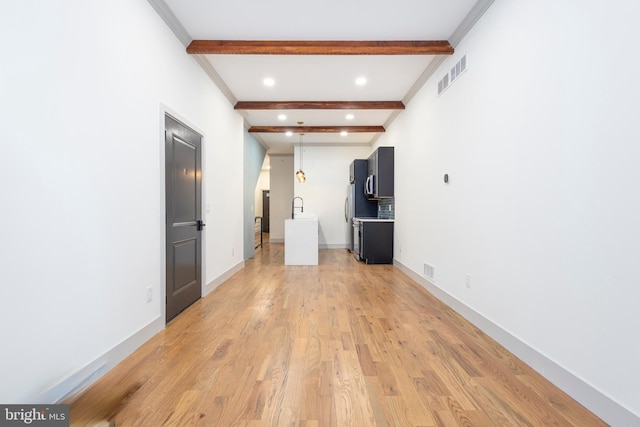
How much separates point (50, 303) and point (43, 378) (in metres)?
0.38

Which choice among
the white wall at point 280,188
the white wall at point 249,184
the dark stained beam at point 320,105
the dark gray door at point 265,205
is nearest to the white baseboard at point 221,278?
the white wall at point 249,184

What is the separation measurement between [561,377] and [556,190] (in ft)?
3.73

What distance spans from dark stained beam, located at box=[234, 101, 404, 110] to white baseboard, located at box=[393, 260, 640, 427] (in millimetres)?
3593

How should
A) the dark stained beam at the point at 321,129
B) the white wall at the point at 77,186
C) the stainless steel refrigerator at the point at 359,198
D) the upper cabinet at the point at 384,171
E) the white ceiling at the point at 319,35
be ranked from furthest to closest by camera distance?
the stainless steel refrigerator at the point at 359,198, the dark stained beam at the point at 321,129, the upper cabinet at the point at 384,171, the white ceiling at the point at 319,35, the white wall at the point at 77,186

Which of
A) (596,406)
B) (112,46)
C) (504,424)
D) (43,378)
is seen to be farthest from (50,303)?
(596,406)

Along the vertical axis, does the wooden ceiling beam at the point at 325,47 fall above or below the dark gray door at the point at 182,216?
above

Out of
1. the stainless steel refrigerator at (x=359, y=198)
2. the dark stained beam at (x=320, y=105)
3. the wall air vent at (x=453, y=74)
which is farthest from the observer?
the stainless steel refrigerator at (x=359, y=198)

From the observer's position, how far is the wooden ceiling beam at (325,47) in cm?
→ 325

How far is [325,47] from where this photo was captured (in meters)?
3.25

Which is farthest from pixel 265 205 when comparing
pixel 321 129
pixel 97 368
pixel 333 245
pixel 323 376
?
pixel 323 376

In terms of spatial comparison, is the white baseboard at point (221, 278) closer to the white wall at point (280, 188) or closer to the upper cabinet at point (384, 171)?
the upper cabinet at point (384, 171)

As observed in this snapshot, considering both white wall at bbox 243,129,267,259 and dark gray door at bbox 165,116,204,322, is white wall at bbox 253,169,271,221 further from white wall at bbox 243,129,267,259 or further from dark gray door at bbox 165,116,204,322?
dark gray door at bbox 165,116,204,322

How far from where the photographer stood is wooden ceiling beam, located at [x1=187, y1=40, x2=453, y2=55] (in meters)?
3.25

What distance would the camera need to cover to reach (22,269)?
1393 millimetres
